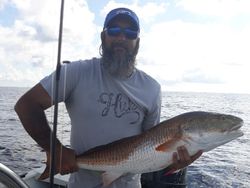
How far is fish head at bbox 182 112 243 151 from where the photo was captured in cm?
345

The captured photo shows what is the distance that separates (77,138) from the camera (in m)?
3.46

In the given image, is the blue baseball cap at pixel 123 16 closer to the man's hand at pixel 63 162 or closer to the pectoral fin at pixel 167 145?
the pectoral fin at pixel 167 145

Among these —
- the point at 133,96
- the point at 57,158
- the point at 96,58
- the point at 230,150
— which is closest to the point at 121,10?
the point at 96,58

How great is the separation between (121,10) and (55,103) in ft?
3.20

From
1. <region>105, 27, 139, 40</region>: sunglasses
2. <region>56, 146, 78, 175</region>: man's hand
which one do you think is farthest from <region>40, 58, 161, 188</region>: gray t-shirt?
<region>105, 27, 139, 40</region>: sunglasses

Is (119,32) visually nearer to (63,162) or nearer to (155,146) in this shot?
(155,146)

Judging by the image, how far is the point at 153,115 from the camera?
3648mm

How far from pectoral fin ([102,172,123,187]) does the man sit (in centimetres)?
8

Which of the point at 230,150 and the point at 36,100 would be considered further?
the point at 230,150

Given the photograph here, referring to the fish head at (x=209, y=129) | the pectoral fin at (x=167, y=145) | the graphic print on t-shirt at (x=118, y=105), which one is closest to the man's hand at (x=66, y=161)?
the graphic print on t-shirt at (x=118, y=105)

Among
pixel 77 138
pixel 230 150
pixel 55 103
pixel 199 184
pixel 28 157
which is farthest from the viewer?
pixel 230 150

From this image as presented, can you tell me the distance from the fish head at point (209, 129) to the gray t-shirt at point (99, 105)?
1.12ft

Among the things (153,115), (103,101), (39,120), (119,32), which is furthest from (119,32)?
(39,120)

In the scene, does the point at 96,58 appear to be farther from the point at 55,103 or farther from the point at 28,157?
the point at 28,157
